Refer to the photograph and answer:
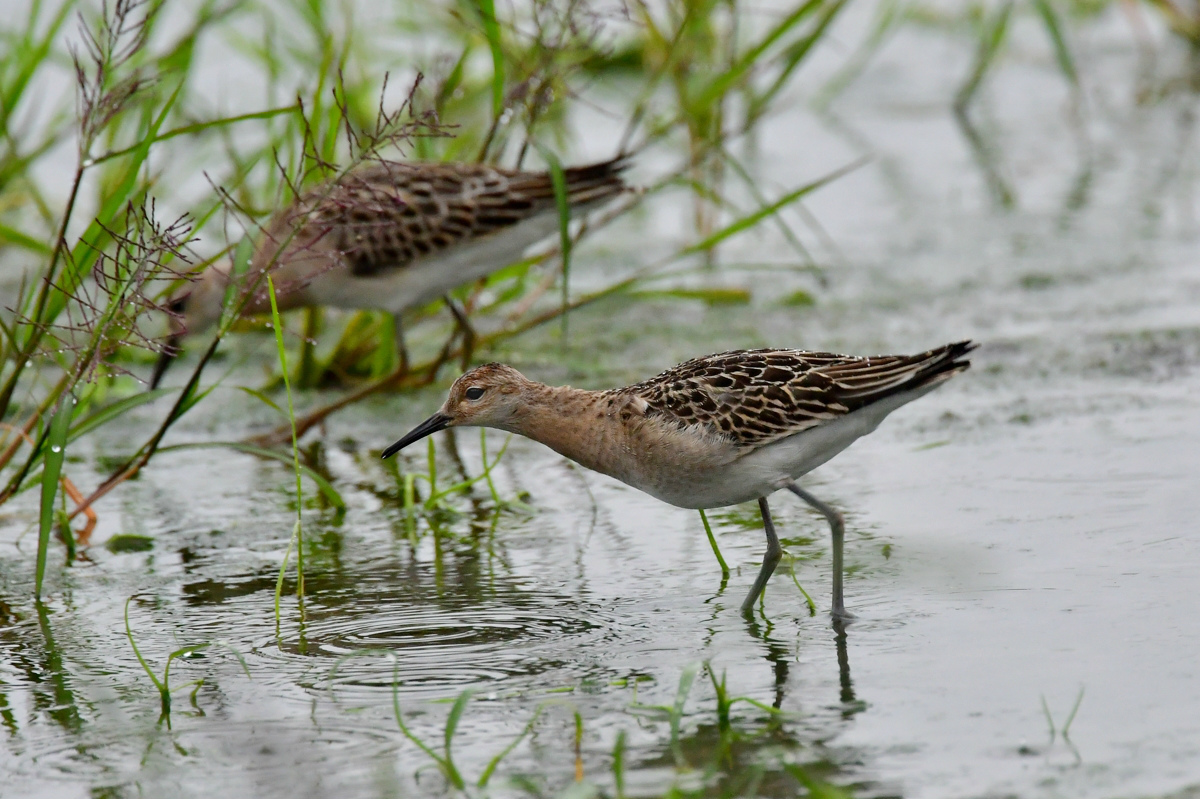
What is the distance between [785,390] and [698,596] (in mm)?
732

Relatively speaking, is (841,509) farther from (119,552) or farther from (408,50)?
(408,50)

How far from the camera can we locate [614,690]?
4504 millimetres

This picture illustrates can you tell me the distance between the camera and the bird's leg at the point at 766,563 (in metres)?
5.14

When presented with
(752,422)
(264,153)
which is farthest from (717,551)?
(264,153)

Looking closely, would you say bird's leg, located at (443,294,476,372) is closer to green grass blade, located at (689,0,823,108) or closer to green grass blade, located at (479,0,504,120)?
green grass blade, located at (479,0,504,120)

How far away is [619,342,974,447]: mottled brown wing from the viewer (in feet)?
17.0

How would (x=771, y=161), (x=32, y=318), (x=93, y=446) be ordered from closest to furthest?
(x=32, y=318) → (x=93, y=446) → (x=771, y=161)

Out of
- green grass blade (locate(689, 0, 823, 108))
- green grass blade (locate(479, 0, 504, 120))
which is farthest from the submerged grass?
green grass blade (locate(689, 0, 823, 108))

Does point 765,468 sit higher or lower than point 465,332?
lower

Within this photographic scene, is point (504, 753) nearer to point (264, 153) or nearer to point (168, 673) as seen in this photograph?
point (168, 673)

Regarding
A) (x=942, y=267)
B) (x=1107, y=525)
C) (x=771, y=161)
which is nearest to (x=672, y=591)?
(x=1107, y=525)

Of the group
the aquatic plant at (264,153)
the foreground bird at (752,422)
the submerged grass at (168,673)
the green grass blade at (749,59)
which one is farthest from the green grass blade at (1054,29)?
the submerged grass at (168,673)

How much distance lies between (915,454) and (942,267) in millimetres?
→ 3227

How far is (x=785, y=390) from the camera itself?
525cm
